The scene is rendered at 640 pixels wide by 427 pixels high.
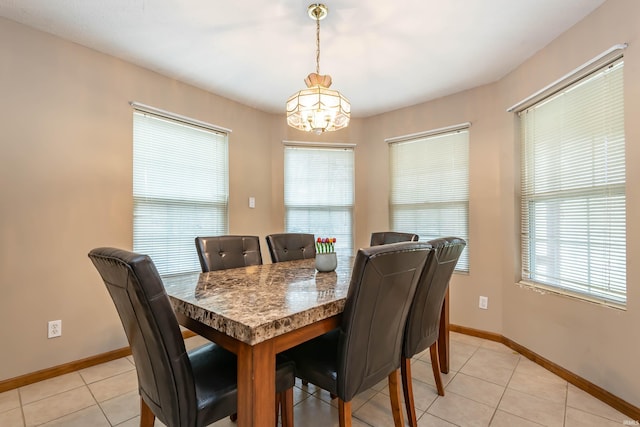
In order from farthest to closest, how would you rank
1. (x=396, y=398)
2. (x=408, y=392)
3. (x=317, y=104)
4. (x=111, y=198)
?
1. (x=111, y=198)
2. (x=317, y=104)
3. (x=408, y=392)
4. (x=396, y=398)

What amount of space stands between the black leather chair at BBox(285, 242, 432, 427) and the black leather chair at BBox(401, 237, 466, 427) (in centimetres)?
22

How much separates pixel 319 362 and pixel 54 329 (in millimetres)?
2055

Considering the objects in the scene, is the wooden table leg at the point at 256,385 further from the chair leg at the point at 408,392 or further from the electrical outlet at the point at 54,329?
the electrical outlet at the point at 54,329

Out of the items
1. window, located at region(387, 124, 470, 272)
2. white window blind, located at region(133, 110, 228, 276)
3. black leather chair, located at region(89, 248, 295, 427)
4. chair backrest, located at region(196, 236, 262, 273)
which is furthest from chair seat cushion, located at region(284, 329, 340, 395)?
window, located at region(387, 124, 470, 272)

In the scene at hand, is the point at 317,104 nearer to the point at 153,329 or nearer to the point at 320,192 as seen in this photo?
the point at 153,329

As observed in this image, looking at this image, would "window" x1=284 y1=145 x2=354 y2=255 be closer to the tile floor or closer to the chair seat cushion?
the tile floor

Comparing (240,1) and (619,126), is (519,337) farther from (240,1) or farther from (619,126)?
(240,1)

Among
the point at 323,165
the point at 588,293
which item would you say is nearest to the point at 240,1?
the point at 323,165

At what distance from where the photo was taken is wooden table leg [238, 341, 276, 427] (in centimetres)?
95

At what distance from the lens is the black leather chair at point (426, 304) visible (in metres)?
1.59

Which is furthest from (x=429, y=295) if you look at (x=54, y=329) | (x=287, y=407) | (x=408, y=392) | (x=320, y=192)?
(x=54, y=329)

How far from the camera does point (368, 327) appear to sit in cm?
122

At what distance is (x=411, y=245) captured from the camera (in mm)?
1226

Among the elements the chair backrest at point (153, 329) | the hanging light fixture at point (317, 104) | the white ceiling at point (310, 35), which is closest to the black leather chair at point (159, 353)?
the chair backrest at point (153, 329)
